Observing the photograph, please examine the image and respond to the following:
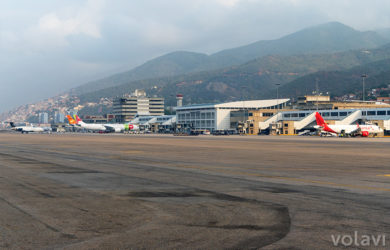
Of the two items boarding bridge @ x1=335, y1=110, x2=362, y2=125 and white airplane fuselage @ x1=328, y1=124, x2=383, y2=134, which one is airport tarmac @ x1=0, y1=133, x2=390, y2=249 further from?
boarding bridge @ x1=335, y1=110, x2=362, y2=125

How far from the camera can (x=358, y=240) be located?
9680mm

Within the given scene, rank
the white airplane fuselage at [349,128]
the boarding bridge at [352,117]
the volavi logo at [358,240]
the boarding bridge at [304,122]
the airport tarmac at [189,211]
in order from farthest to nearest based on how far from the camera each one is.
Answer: the boarding bridge at [304,122] < the boarding bridge at [352,117] < the white airplane fuselage at [349,128] < the airport tarmac at [189,211] < the volavi logo at [358,240]

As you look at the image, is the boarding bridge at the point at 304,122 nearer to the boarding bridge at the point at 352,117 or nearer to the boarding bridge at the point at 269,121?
the boarding bridge at the point at 352,117

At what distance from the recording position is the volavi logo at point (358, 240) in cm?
936

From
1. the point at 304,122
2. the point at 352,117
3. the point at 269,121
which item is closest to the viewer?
the point at 352,117

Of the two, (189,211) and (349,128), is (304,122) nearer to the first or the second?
(349,128)

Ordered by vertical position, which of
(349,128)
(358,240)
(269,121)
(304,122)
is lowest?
(358,240)

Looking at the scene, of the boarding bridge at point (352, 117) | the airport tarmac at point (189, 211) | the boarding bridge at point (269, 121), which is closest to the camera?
the airport tarmac at point (189, 211)

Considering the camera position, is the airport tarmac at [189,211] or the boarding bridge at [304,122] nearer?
the airport tarmac at [189,211]

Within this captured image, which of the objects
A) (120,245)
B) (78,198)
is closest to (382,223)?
(120,245)

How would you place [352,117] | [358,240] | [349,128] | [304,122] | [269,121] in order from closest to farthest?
[358,240], [349,128], [352,117], [304,122], [269,121]

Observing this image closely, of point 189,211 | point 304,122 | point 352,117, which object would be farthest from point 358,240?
point 304,122

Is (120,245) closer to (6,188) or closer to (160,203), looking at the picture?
(160,203)

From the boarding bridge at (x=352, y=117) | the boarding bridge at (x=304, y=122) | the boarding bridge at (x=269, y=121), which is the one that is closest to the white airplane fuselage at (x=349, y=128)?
the boarding bridge at (x=352, y=117)
